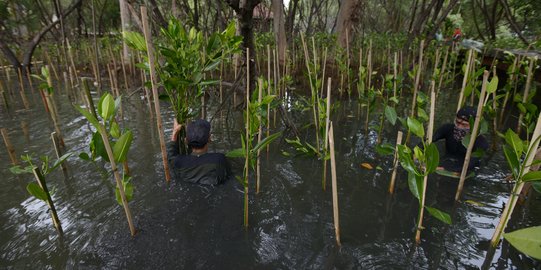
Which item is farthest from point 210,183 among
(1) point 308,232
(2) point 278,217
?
(1) point 308,232

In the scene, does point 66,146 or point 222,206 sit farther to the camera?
point 66,146

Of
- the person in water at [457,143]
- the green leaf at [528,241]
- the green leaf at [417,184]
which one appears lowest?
the person in water at [457,143]

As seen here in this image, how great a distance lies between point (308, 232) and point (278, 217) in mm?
271

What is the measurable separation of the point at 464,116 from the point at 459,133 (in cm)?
26

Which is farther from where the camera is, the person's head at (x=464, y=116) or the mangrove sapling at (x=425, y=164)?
the person's head at (x=464, y=116)

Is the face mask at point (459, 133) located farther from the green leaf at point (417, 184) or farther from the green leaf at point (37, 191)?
the green leaf at point (37, 191)

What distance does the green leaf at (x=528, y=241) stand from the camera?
0.75 meters

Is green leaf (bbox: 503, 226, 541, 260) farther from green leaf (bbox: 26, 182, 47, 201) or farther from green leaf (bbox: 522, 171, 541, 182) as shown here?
green leaf (bbox: 26, 182, 47, 201)

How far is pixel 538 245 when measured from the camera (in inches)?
29.6

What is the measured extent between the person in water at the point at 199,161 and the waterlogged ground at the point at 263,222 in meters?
0.09

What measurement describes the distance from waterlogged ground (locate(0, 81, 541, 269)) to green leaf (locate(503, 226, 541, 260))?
118 centimetres

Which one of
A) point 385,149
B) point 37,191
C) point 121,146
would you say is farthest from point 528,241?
point 37,191

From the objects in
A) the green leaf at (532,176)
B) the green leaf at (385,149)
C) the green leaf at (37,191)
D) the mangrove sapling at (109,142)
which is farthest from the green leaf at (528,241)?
the green leaf at (37,191)

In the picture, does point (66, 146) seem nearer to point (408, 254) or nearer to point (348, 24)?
point (408, 254)
